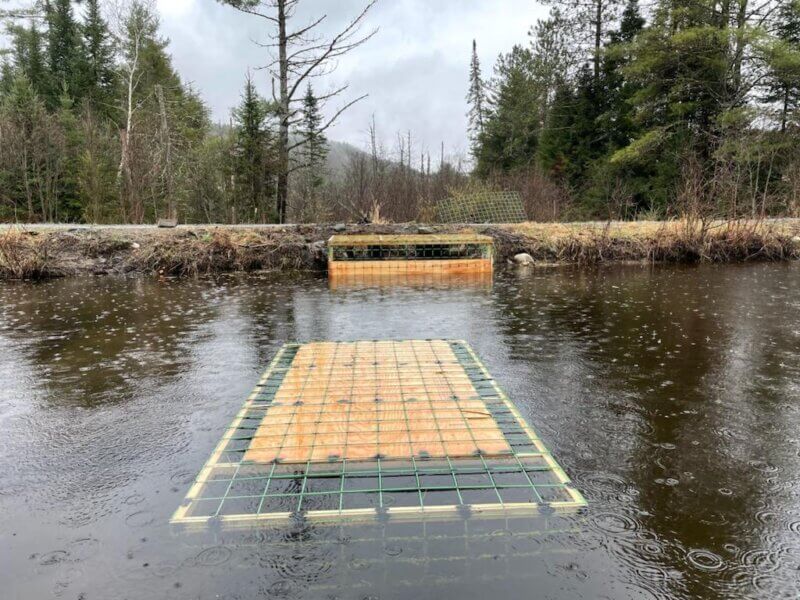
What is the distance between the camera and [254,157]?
61.6 feet

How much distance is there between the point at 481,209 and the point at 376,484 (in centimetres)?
1187

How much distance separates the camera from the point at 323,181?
24.5m

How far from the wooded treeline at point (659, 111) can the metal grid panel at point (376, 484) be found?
10.2m

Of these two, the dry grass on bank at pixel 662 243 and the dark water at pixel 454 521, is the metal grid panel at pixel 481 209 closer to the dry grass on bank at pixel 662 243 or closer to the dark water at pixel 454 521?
the dry grass on bank at pixel 662 243

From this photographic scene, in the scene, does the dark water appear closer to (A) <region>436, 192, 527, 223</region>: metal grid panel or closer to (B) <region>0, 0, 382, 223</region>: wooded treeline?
(A) <region>436, 192, 527, 223</region>: metal grid panel

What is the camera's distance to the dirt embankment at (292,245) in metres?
9.92

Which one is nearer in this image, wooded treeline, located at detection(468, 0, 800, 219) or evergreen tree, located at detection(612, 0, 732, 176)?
wooded treeline, located at detection(468, 0, 800, 219)

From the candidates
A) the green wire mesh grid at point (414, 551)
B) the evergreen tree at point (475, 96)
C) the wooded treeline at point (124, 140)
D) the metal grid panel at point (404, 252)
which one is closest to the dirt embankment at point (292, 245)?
the metal grid panel at point (404, 252)

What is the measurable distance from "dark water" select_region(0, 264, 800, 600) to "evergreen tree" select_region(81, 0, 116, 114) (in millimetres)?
24241

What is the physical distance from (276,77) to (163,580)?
1416 cm

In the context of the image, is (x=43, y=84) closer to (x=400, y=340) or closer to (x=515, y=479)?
(x=400, y=340)

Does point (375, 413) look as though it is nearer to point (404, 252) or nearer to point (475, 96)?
point (404, 252)

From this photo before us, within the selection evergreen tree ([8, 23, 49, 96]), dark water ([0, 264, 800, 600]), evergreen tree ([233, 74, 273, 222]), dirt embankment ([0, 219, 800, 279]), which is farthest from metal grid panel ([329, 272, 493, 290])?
evergreen tree ([8, 23, 49, 96])

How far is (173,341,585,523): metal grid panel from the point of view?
2215mm
